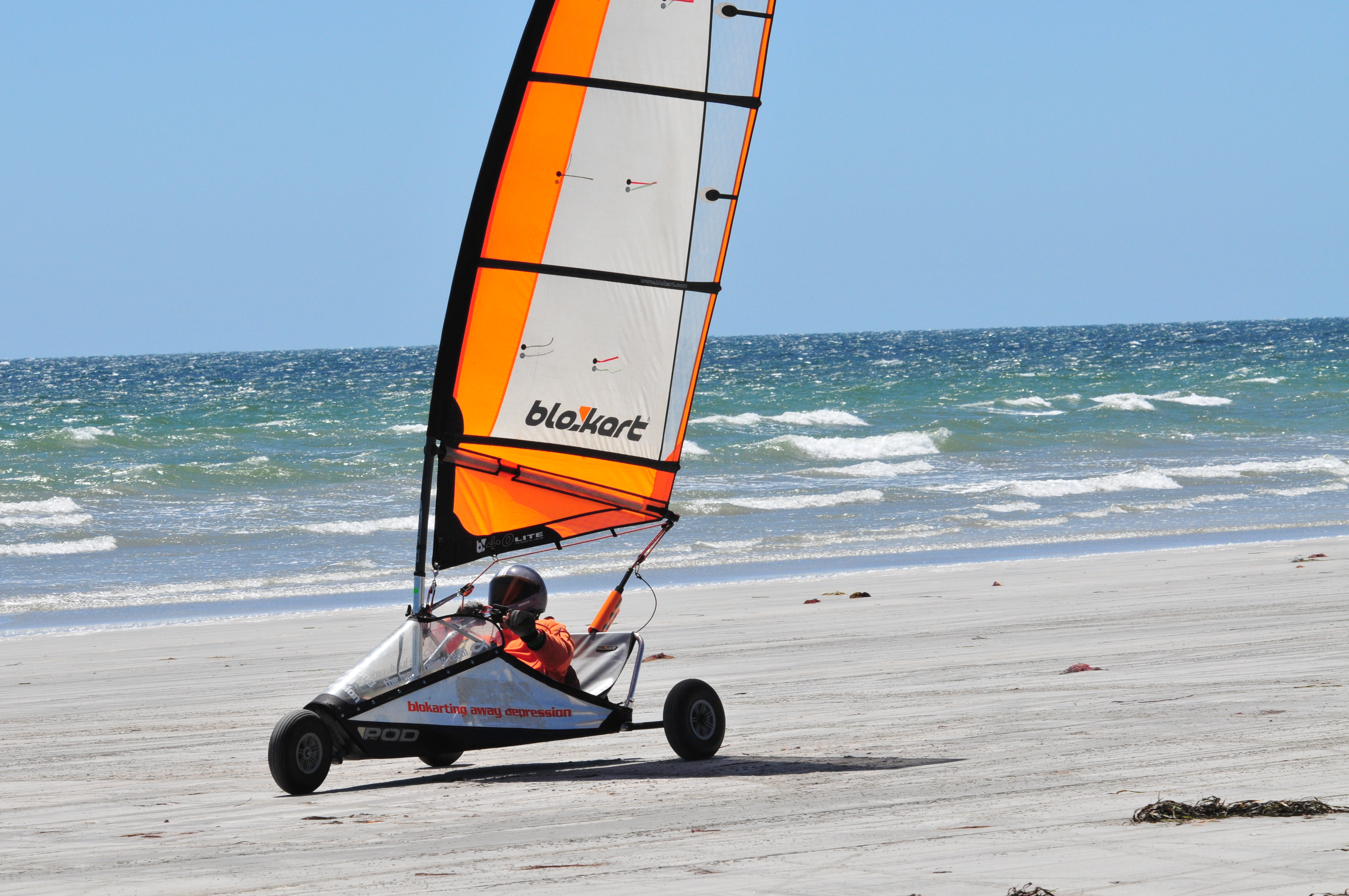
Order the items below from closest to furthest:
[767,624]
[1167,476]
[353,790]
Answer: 1. [353,790]
2. [767,624]
3. [1167,476]

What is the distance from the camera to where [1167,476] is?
23.2m

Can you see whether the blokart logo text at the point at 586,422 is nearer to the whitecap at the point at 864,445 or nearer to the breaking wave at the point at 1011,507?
the breaking wave at the point at 1011,507

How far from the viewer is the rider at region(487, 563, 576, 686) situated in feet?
20.1

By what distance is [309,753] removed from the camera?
5758 mm

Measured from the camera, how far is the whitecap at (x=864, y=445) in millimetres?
29938

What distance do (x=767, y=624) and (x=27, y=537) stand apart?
11.5 m

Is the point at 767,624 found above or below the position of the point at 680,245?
below

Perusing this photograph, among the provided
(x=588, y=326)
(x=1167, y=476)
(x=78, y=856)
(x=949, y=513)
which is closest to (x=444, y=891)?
(x=78, y=856)

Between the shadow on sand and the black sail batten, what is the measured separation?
922 millimetres

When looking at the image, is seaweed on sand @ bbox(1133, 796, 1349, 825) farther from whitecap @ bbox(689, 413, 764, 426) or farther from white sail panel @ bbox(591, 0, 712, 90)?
whitecap @ bbox(689, 413, 764, 426)

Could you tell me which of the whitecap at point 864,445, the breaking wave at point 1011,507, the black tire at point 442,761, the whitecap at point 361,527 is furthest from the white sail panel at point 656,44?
the whitecap at point 864,445

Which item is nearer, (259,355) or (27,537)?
(27,537)

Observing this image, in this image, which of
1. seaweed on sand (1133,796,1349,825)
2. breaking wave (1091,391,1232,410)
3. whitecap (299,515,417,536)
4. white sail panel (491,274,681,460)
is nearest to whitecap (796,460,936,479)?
whitecap (299,515,417,536)

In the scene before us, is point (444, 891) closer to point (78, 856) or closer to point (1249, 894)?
point (78, 856)
